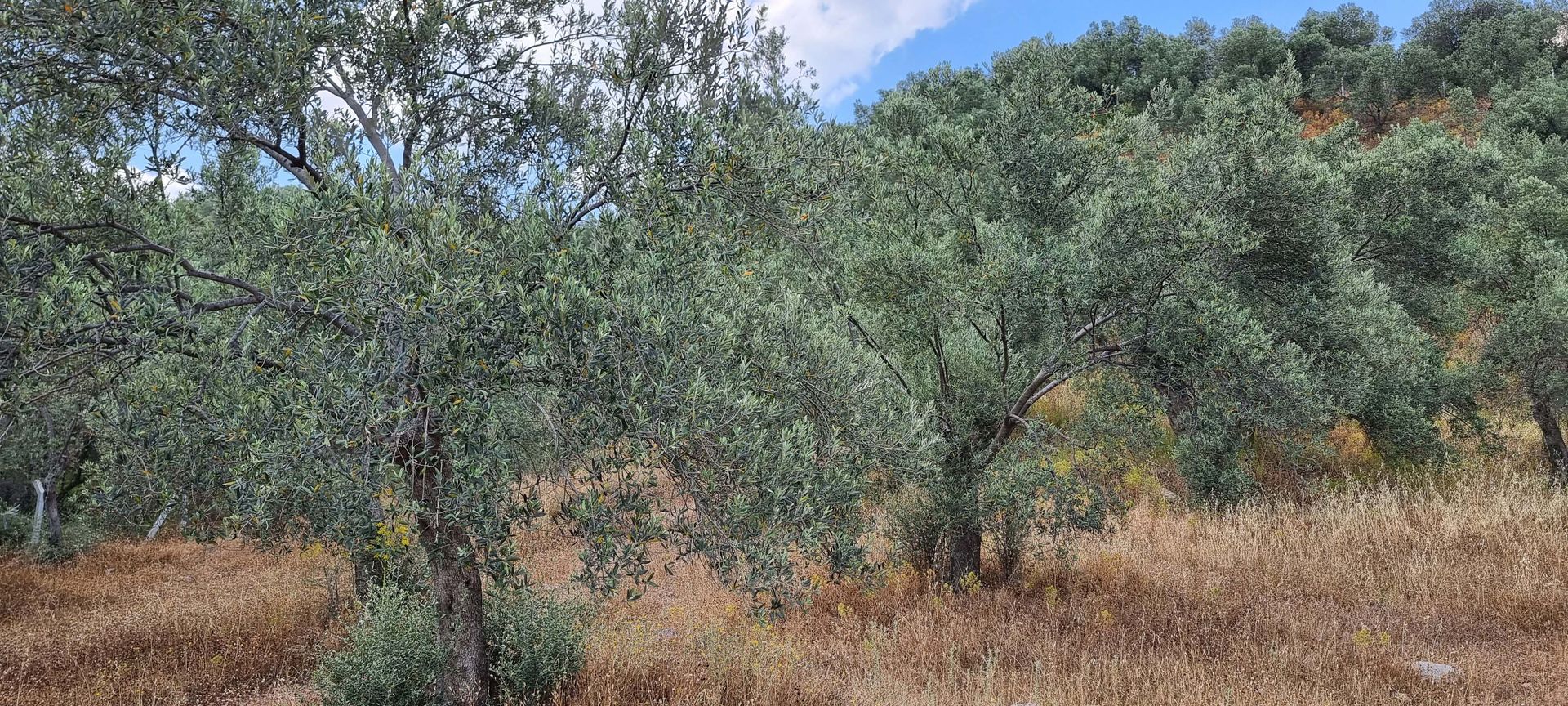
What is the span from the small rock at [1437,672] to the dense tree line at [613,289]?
2.98 m

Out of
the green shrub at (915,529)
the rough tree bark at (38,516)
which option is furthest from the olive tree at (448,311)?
the rough tree bark at (38,516)

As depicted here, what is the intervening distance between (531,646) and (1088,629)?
7211 millimetres

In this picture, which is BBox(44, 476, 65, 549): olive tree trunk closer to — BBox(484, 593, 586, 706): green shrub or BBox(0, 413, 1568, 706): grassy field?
BBox(0, 413, 1568, 706): grassy field

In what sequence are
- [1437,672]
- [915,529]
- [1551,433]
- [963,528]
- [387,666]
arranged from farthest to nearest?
[1551,433] < [915,529] < [963,528] < [1437,672] < [387,666]

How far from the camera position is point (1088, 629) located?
33.1 ft

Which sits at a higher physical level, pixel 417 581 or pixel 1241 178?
pixel 1241 178

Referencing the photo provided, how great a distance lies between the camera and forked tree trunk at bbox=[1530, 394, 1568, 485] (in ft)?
54.5

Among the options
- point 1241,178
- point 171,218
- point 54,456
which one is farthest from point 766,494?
point 54,456

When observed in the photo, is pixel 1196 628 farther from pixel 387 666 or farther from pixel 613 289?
pixel 387 666

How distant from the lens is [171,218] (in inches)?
254

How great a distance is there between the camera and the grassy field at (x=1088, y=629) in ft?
26.2

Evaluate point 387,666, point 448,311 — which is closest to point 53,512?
point 387,666

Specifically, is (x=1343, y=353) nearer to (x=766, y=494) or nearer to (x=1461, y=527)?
(x=1461, y=527)

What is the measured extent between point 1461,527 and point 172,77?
1780 centimetres
